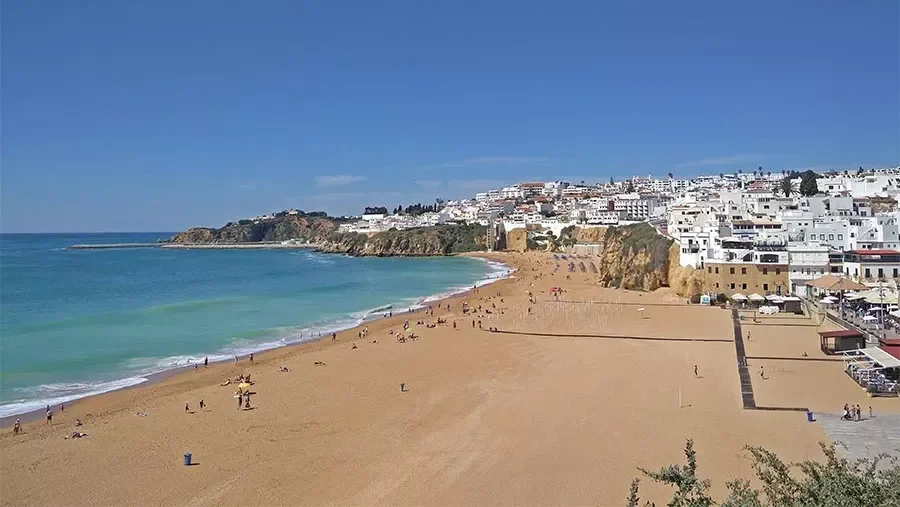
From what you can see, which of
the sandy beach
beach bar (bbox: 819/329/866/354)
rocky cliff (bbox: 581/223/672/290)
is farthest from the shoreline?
beach bar (bbox: 819/329/866/354)

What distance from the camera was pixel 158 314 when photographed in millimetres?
34188

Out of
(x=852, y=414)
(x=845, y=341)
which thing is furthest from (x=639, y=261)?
(x=852, y=414)

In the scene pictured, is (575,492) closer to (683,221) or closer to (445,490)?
(445,490)

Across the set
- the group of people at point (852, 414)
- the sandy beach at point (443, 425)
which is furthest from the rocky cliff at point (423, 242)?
the group of people at point (852, 414)

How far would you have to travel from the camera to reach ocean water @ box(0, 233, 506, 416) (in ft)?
69.1

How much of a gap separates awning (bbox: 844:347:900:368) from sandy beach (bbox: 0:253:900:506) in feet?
3.01

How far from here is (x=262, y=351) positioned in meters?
24.3

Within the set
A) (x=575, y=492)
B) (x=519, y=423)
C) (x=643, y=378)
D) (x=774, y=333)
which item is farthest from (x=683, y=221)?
(x=575, y=492)

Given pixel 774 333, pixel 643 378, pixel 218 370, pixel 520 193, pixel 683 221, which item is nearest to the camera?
pixel 643 378

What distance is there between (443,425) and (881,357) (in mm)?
11199

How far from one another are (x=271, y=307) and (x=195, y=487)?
2643cm

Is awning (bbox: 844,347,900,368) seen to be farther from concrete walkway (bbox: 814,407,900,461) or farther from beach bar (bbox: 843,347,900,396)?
concrete walkway (bbox: 814,407,900,461)

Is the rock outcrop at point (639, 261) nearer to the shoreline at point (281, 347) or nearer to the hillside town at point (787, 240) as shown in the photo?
the hillside town at point (787, 240)

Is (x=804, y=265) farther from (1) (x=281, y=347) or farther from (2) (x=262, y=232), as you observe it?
(2) (x=262, y=232)
